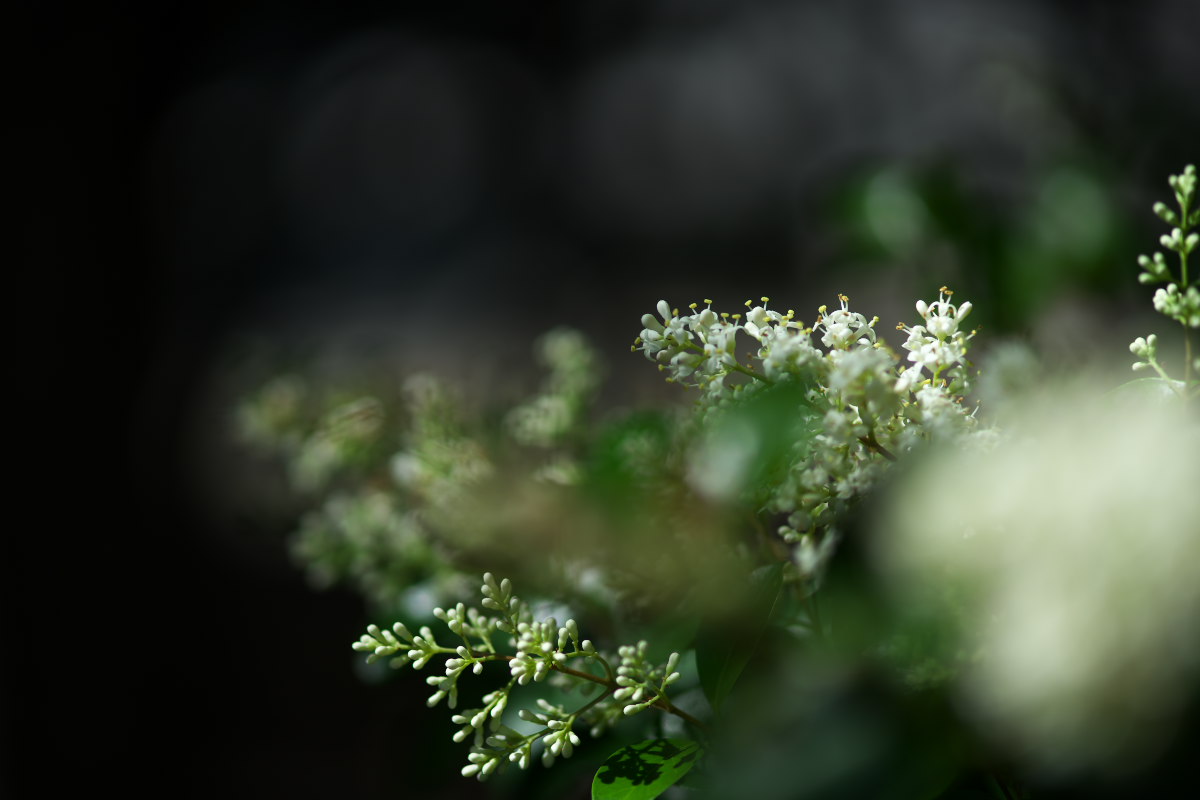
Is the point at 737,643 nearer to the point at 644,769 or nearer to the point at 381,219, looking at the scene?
the point at 644,769

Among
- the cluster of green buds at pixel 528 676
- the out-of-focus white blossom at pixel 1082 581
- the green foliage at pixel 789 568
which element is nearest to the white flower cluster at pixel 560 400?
the green foliage at pixel 789 568

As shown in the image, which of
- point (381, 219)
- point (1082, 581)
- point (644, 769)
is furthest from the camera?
point (381, 219)

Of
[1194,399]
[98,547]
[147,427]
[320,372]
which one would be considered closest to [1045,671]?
[1194,399]

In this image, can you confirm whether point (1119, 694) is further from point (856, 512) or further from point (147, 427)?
point (147, 427)

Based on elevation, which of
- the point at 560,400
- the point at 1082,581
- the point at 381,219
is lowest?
the point at 1082,581

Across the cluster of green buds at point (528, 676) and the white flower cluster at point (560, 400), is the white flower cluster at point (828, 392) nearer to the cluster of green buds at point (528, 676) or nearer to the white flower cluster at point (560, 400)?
the cluster of green buds at point (528, 676)

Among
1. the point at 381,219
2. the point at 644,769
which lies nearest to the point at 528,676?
the point at 644,769

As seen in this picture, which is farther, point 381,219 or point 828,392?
point 381,219
